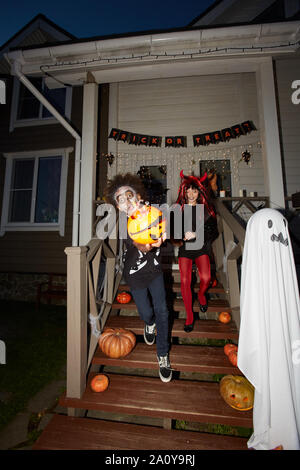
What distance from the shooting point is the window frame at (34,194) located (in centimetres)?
681

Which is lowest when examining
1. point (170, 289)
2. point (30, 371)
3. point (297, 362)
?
point (30, 371)

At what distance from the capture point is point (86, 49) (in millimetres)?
4320

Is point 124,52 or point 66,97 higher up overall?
point 66,97

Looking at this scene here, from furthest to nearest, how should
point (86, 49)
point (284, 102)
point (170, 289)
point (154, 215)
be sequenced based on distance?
point (284, 102), point (86, 49), point (170, 289), point (154, 215)

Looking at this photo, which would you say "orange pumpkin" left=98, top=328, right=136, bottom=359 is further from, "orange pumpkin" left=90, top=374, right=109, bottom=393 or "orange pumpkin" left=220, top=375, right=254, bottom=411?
"orange pumpkin" left=220, top=375, right=254, bottom=411

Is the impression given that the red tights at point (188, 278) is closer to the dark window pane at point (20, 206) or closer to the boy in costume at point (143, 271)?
the boy in costume at point (143, 271)

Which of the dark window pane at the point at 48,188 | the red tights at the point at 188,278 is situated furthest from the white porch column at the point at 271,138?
the dark window pane at the point at 48,188

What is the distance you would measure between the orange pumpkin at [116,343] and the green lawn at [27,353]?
107cm

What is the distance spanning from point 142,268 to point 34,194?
6.29 m

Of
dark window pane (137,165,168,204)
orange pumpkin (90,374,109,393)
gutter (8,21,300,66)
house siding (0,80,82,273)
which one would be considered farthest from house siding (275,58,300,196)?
house siding (0,80,82,273)

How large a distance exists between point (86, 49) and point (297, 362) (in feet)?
19.8

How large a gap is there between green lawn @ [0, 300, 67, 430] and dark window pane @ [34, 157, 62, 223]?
3.17 m
